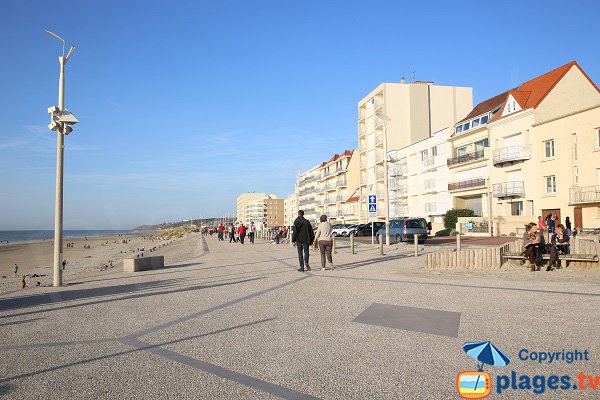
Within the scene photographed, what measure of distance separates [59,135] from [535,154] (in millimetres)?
34048

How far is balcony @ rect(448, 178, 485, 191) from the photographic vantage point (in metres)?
42.8

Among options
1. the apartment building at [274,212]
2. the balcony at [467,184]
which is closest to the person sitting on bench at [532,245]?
the balcony at [467,184]

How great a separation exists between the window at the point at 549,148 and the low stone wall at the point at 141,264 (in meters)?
29.8

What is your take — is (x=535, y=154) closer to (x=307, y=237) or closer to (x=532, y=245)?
(x=532, y=245)

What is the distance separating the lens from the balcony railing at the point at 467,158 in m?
43.0

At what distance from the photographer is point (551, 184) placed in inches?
1373

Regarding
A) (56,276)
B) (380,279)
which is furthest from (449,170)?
(56,276)

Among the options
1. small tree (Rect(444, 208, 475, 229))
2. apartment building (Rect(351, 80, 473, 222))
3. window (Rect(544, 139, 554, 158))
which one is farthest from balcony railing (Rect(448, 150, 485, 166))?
apartment building (Rect(351, 80, 473, 222))

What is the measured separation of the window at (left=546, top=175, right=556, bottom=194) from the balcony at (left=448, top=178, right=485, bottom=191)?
7438 millimetres

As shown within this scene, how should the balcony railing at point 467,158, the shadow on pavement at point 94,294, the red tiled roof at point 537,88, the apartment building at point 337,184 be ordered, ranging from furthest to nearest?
the apartment building at point 337,184 → the balcony railing at point 467,158 → the red tiled roof at point 537,88 → the shadow on pavement at point 94,294

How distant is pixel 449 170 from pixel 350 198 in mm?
30722

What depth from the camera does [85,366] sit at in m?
4.66

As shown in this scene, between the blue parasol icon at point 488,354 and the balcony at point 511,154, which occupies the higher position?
the balcony at point 511,154

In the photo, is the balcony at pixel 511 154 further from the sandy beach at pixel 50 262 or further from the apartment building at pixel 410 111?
the sandy beach at pixel 50 262
